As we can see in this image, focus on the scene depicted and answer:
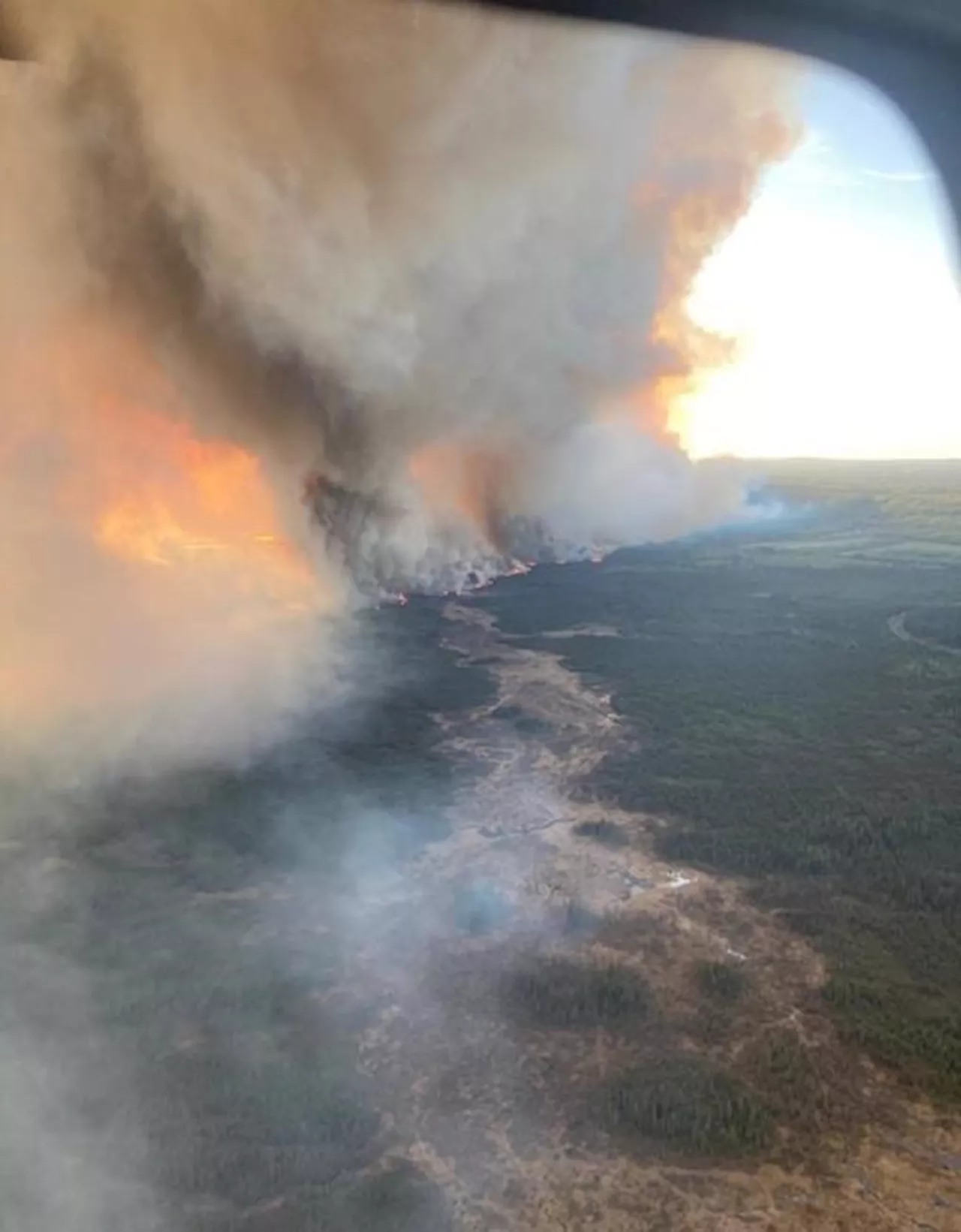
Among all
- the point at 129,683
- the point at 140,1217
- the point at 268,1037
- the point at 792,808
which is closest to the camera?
the point at 140,1217

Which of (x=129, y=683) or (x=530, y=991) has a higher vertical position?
(x=129, y=683)

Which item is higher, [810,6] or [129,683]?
[810,6]

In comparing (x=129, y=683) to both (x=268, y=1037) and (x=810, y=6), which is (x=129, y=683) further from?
(x=810, y=6)

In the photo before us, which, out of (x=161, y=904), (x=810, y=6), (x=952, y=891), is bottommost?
(x=952, y=891)

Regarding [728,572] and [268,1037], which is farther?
[728,572]

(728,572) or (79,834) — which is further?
(728,572)

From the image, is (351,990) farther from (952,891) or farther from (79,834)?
(952,891)

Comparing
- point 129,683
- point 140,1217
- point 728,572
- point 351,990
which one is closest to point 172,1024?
point 351,990

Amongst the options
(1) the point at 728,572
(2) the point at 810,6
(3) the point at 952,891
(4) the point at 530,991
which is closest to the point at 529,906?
(4) the point at 530,991

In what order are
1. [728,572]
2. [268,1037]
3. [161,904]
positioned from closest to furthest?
[268,1037] → [161,904] → [728,572]
